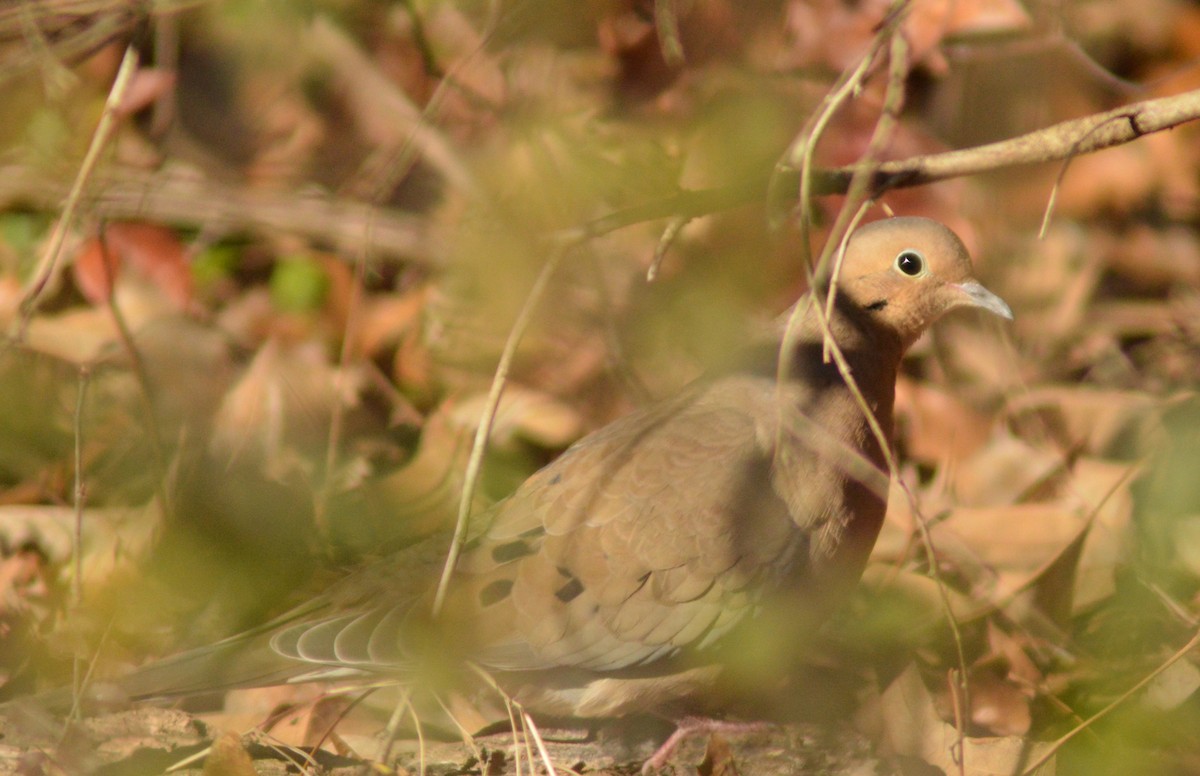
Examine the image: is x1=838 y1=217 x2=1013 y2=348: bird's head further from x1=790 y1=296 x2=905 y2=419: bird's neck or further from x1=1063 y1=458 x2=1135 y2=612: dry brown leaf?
x1=1063 y1=458 x2=1135 y2=612: dry brown leaf

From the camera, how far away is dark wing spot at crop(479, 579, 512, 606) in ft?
8.43

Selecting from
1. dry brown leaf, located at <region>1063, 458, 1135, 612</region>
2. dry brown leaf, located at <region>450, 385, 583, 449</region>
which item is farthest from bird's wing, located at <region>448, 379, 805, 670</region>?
dry brown leaf, located at <region>450, 385, 583, 449</region>

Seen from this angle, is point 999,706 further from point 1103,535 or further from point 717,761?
point 717,761

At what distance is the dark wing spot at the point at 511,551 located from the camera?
2611mm

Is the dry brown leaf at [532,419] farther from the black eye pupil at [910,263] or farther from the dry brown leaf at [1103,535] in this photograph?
the dry brown leaf at [1103,535]

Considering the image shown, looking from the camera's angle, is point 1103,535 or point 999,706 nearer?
point 999,706

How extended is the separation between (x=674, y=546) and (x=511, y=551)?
1.20 ft

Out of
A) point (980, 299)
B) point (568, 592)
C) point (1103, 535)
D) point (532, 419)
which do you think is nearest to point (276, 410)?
point (532, 419)

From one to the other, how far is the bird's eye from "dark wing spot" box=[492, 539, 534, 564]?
1.04m

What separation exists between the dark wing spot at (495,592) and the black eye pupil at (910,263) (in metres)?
1.12

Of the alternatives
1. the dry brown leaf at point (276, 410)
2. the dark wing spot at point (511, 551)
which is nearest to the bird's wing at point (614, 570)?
the dark wing spot at point (511, 551)

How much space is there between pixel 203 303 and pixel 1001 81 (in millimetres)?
3096

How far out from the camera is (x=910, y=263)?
106 inches

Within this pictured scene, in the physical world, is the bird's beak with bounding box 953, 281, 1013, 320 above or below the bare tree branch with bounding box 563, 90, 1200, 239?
below
